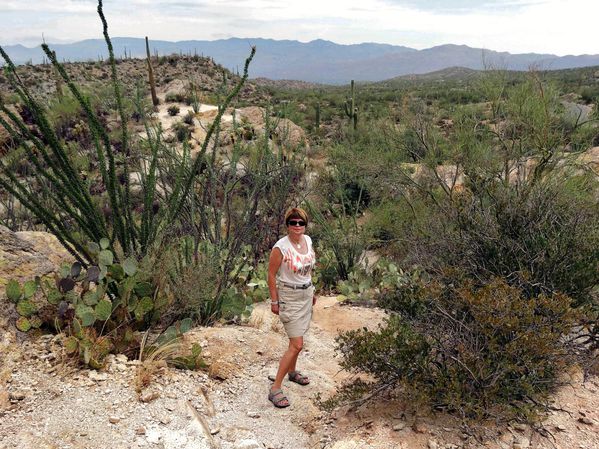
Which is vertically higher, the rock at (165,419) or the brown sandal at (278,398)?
the rock at (165,419)

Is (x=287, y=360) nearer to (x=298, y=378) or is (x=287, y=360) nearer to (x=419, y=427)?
(x=298, y=378)

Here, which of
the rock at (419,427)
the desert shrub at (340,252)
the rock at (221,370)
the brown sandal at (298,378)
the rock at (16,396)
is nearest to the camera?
the rock at (16,396)

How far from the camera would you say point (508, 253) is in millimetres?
4309

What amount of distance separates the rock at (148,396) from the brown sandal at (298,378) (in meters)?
1.17

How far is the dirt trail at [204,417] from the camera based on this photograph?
2.93 metres

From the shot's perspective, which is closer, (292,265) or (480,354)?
(480,354)

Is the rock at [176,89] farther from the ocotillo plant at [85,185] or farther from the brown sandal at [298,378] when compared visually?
the brown sandal at [298,378]

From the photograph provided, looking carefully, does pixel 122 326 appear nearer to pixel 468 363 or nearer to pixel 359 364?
pixel 359 364

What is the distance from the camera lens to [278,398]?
3.63 metres

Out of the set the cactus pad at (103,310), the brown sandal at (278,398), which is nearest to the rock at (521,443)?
the brown sandal at (278,398)

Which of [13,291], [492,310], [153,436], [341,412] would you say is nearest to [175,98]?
[13,291]

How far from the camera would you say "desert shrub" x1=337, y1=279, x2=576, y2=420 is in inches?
123

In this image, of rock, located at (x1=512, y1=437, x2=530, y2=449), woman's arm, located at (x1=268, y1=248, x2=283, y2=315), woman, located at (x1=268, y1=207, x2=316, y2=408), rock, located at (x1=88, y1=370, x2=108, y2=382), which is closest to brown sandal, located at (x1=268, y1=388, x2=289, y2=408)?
woman, located at (x1=268, y1=207, x2=316, y2=408)

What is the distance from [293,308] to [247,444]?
3.25 feet
